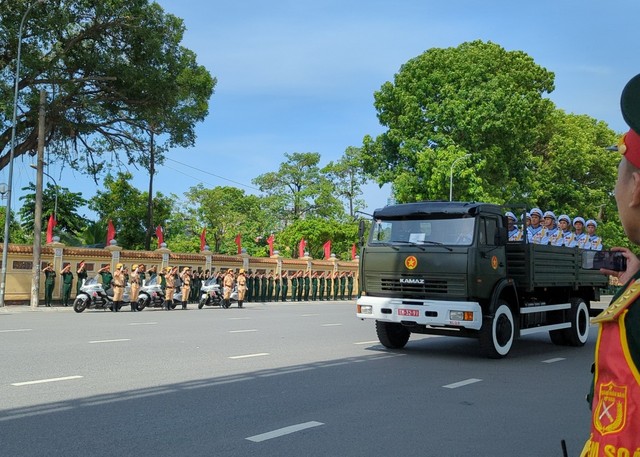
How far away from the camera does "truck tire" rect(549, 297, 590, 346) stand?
42.4 feet

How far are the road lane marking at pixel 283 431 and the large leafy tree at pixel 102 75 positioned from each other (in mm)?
21673

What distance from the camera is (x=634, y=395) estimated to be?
52.8 inches

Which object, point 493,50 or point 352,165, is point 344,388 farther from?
point 352,165

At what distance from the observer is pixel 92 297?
20625 millimetres

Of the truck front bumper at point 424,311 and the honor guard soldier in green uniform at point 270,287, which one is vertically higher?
the truck front bumper at point 424,311

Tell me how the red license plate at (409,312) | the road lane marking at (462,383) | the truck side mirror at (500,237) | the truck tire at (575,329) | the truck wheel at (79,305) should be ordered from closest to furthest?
the road lane marking at (462,383)
the red license plate at (409,312)
the truck side mirror at (500,237)
the truck tire at (575,329)
the truck wheel at (79,305)

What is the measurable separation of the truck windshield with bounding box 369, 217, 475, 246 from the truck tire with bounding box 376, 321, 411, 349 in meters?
1.54

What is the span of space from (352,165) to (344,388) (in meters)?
55.3

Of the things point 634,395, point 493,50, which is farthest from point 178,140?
point 634,395

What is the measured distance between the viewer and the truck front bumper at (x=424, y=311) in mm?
9883

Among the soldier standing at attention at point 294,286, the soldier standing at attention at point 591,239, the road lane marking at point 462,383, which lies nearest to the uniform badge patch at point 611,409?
the road lane marking at point 462,383

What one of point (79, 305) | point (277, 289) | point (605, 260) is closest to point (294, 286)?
point (277, 289)

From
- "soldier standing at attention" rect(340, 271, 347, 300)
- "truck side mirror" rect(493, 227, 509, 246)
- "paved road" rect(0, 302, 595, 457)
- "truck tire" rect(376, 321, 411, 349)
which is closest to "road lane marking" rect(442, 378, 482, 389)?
"paved road" rect(0, 302, 595, 457)

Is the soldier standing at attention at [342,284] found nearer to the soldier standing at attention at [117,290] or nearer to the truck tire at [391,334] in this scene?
the soldier standing at attention at [117,290]
